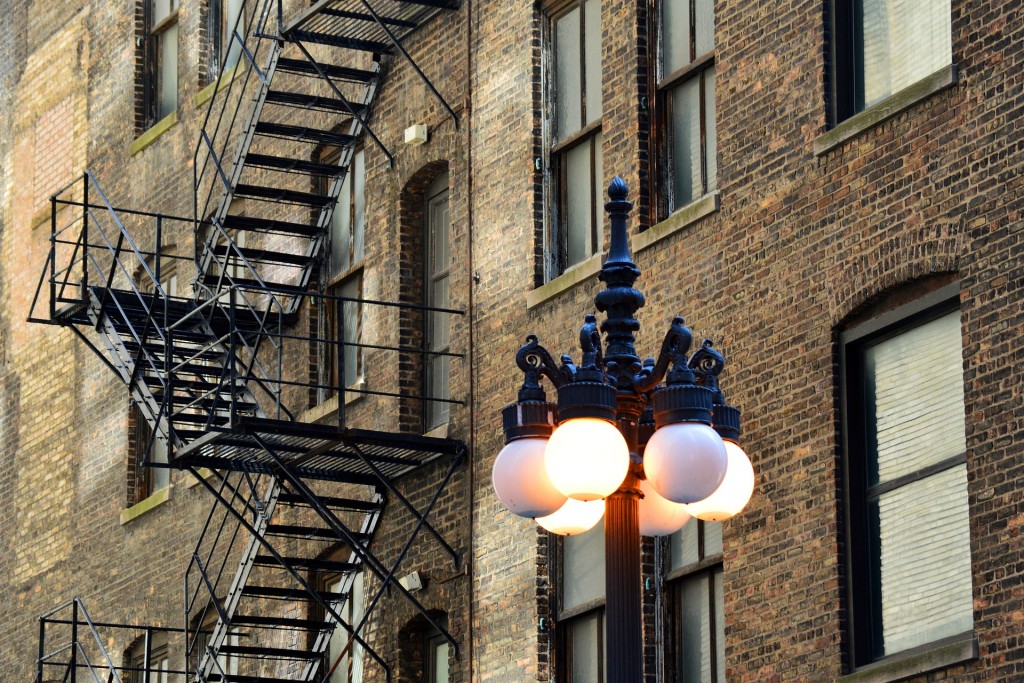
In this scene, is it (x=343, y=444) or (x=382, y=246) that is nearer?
(x=343, y=444)

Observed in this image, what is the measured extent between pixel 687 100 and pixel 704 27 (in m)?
0.60

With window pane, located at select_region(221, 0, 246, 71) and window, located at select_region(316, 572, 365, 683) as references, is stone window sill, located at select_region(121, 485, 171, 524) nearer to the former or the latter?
window, located at select_region(316, 572, 365, 683)

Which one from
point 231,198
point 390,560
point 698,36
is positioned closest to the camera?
point 698,36

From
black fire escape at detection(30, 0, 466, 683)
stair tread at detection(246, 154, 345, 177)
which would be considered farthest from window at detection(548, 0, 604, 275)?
stair tread at detection(246, 154, 345, 177)

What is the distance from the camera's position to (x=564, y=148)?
19.1 m

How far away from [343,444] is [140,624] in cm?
681

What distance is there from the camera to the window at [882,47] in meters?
14.8

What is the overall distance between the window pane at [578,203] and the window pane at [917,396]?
4308 millimetres

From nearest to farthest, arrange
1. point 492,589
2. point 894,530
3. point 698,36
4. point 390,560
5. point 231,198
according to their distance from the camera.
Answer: point 894,530 → point 698,36 → point 492,589 → point 390,560 → point 231,198

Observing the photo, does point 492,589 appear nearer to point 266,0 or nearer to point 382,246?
point 382,246

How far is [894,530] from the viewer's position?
1445cm

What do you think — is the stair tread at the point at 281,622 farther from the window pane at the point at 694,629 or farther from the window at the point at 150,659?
the window pane at the point at 694,629

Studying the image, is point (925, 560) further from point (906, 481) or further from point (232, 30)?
point (232, 30)

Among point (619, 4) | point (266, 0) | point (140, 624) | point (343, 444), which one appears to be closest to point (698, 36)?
point (619, 4)
